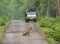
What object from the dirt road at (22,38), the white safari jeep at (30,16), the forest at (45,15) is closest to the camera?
the dirt road at (22,38)

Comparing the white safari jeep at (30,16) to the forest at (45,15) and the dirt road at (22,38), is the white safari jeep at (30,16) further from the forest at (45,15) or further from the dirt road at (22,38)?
the dirt road at (22,38)

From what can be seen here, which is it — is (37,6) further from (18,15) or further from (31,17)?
(18,15)

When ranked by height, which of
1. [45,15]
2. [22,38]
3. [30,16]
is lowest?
[45,15]

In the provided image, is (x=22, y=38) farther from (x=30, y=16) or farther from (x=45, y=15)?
(x=45, y=15)

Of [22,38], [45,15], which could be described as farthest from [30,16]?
[22,38]

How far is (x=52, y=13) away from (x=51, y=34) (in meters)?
43.1

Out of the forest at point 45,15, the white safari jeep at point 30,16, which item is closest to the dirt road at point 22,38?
the forest at point 45,15

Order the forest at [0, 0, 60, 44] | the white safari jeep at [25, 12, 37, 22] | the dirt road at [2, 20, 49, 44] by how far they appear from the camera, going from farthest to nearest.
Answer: the white safari jeep at [25, 12, 37, 22]
the forest at [0, 0, 60, 44]
the dirt road at [2, 20, 49, 44]

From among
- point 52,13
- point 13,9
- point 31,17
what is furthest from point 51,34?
point 13,9

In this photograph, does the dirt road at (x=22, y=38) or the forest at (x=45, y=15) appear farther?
the forest at (x=45, y=15)

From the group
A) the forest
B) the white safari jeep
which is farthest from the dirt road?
the white safari jeep

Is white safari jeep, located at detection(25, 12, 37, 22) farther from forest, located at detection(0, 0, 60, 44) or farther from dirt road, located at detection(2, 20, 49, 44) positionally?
dirt road, located at detection(2, 20, 49, 44)

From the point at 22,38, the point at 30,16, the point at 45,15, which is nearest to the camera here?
the point at 22,38

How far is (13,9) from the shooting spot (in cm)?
12738
